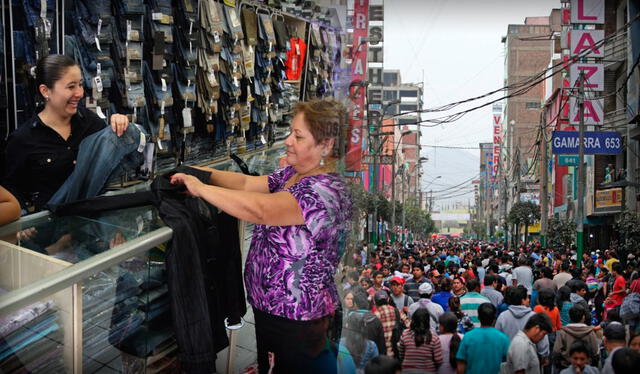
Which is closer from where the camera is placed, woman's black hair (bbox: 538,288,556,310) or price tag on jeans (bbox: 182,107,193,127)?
price tag on jeans (bbox: 182,107,193,127)

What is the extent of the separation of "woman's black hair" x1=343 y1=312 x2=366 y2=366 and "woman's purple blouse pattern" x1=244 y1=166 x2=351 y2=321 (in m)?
0.61

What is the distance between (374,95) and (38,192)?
15124mm

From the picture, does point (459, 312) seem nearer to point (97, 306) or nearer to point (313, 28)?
point (313, 28)

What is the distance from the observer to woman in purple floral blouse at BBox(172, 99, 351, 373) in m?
2.26

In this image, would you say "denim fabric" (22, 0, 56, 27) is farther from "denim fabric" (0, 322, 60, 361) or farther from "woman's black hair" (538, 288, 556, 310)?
"woman's black hair" (538, 288, 556, 310)

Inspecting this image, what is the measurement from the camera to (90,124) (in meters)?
3.47

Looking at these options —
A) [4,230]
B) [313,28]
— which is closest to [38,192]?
[4,230]

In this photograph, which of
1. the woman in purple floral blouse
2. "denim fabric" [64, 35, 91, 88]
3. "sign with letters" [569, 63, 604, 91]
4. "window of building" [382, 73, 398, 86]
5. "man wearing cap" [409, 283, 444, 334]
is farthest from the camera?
"window of building" [382, 73, 398, 86]

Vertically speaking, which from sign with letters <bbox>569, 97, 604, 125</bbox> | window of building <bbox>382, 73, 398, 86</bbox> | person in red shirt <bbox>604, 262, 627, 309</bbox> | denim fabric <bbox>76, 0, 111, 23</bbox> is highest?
window of building <bbox>382, 73, 398, 86</bbox>

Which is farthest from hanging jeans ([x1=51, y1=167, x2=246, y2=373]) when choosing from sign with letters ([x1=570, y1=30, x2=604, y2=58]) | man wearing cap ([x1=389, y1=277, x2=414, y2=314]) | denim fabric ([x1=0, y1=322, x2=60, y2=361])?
sign with letters ([x1=570, y1=30, x2=604, y2=58])

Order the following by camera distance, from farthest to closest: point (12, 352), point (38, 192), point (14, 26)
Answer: point (14, 26) → point (38, 192) → point (12, 352)

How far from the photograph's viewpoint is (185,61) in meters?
5.42

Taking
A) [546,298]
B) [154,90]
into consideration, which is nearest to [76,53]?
[154,90]

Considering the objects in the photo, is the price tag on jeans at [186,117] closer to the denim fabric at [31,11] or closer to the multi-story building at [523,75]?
the denim fabric at [31,11]
